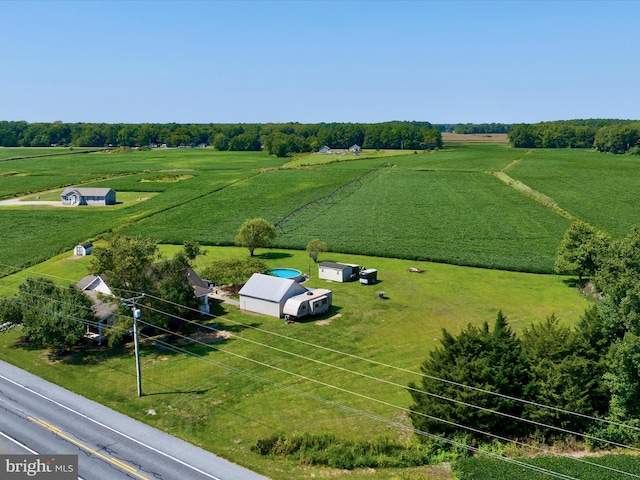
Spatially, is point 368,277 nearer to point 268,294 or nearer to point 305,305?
point 305,305

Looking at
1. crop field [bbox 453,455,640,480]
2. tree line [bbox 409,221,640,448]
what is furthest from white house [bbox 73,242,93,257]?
crop field [bbox 453,455,640,480]

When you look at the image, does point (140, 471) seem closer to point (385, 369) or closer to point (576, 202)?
point (385, 369)

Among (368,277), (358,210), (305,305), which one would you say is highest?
(358,210)

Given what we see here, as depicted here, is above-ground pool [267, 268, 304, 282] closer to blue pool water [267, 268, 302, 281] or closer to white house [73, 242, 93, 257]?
blue pool water [267, 268, 302, 281]

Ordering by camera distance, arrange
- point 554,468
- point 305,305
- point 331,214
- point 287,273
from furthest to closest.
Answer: point 331,214 → point 287,273 → point 305,305 → point 554,468

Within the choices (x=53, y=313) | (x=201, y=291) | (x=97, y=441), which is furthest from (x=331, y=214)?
(x=97, y=441)

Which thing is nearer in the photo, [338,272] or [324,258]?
[338,272]
